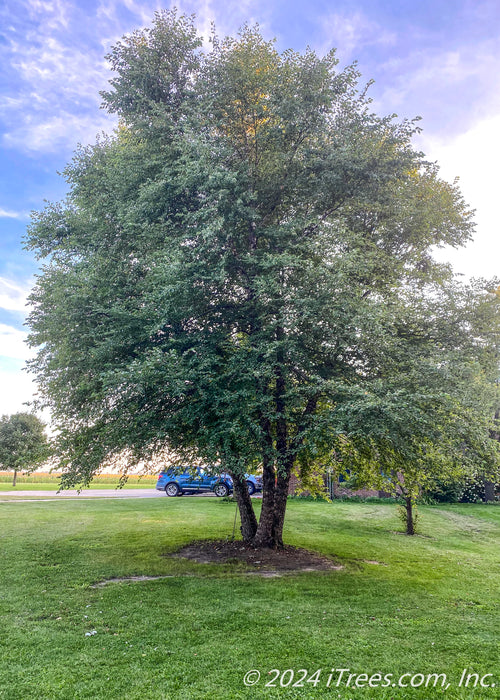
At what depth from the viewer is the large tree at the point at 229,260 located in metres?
8.00

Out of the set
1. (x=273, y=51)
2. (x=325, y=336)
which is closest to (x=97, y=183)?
(x=273, y=51)

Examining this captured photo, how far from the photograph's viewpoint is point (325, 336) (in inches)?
328

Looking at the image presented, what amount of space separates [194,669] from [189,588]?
10.0 ft

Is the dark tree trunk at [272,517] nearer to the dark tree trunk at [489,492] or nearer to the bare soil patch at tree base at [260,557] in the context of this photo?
the bare soil patch at tree base at [260,557]

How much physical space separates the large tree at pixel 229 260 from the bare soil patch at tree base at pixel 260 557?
1.60 ft

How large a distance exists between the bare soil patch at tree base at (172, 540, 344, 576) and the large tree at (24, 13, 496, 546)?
0.49 meters

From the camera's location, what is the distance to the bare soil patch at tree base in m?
8.73

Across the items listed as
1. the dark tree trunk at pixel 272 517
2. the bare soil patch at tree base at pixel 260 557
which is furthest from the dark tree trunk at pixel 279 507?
the bare soil patch at tree base at pixel 260 557

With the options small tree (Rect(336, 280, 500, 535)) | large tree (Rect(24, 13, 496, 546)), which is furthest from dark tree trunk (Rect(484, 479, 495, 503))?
large tree (Rect(24, 13, 496, 546))

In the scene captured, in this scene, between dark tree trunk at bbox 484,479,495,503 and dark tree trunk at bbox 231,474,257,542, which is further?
dark tree trunk at bbox 484,479,495,503

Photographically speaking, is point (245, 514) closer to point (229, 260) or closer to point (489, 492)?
point (229, 260)

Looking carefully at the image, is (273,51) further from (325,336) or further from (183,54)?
(325,336)

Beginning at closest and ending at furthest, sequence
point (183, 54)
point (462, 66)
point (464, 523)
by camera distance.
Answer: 1. point (462, 66)
2. point (183, 54)
3. point (464, 523)

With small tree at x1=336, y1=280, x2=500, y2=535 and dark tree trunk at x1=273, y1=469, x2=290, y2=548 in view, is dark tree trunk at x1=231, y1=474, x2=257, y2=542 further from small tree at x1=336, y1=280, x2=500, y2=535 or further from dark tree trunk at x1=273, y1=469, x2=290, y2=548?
small tree at x1=336, y1=280, x2=500, y2=535
